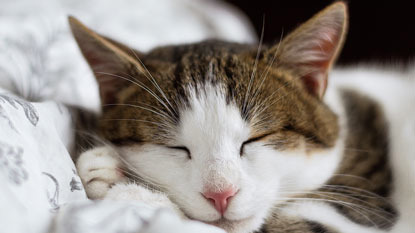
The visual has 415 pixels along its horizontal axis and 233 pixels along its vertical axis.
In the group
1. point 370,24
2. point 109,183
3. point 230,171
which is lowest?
point 109,183

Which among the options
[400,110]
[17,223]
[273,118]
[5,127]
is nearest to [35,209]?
[17,223]

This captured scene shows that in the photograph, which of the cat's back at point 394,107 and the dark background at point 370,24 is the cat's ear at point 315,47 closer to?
the cat's back at point 394,107

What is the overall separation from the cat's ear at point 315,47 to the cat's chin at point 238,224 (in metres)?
0.39

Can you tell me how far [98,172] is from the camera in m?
0.81

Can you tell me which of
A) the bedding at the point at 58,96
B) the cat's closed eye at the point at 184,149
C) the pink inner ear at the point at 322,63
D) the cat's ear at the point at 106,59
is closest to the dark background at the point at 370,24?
the bedding at the point at 58,96

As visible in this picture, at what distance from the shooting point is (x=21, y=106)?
740mm

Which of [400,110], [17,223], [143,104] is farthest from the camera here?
[400,110]

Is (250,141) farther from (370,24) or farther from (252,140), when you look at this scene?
(370,24)

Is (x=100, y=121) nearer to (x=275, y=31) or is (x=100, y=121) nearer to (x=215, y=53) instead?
(x=215, y=53)

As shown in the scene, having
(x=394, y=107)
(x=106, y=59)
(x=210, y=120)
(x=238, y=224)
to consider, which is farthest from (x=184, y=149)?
(x=394, y=107)

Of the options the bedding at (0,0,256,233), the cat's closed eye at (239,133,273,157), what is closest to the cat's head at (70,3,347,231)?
the cat's closed eye at (239,133,273,157)

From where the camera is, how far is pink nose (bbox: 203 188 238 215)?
751mm

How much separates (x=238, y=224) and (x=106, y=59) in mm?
509

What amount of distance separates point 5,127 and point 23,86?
17.6 inches
